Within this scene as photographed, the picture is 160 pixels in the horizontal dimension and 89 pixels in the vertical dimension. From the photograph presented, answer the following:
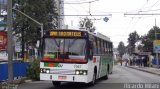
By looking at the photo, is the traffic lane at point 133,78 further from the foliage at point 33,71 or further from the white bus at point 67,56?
the white bus at point 67,56

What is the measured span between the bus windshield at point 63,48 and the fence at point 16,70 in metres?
4.41

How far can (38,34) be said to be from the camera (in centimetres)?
4559

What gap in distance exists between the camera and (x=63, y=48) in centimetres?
2102

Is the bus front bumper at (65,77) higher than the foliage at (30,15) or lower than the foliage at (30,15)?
lower

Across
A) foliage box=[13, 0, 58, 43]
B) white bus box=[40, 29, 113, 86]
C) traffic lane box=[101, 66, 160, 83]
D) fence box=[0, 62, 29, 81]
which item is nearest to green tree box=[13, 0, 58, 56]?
foliage box=[13, 0, 58, 43]

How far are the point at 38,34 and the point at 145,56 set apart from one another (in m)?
32.9

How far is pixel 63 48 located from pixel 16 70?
714 cm

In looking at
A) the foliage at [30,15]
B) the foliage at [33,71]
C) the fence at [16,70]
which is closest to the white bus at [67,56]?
the fence at [16,70]

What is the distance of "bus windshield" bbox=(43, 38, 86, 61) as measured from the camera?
20891mm

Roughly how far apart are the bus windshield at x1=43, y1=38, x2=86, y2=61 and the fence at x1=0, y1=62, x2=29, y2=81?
4.41m

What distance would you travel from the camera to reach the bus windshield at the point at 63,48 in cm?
2089

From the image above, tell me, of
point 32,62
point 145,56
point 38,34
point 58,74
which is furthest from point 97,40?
point 145,56

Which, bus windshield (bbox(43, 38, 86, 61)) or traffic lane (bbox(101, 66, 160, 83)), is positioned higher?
bus windshield (bbox(43, 38, 86, 61))

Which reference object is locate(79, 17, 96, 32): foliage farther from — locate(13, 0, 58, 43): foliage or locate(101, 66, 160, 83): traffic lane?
locate(101, 66, 160, 83): traffic lane
